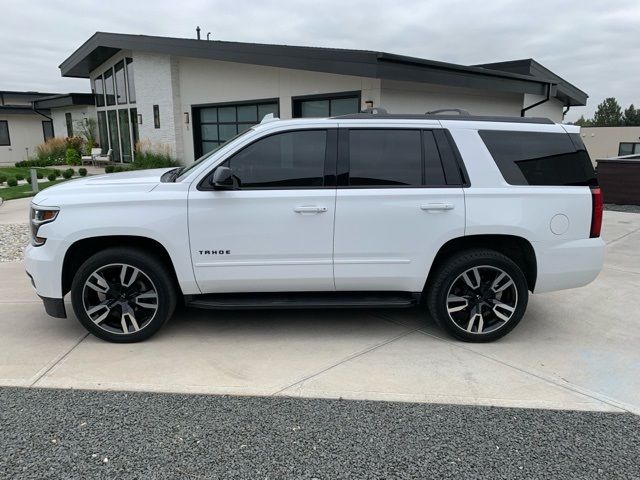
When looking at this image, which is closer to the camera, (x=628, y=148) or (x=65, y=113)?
(x=65, y=113)

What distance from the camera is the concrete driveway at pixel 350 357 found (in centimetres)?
356

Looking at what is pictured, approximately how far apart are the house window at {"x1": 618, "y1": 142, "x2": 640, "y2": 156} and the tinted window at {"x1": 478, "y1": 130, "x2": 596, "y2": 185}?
3556 centimetres

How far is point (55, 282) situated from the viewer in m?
4.15

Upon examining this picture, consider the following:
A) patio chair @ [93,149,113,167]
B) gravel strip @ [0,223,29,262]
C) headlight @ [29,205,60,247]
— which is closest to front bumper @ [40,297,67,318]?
headlight @ [29,205,60,247]

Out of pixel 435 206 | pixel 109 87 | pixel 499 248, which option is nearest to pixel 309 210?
pixel 435 206

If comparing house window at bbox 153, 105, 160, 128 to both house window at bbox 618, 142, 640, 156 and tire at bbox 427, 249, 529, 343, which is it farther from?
house window at bbox 618, 142, 640, 156

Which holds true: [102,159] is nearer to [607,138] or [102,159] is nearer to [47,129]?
[47,129]

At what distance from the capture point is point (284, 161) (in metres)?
4.25

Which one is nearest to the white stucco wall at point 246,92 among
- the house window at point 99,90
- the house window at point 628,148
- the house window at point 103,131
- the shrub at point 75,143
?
the house window at point 99,90

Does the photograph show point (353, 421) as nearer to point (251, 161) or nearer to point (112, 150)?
point (251, 161)

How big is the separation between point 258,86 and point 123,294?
1069 cm

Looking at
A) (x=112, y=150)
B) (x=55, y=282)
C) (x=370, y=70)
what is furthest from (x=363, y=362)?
(x=112, y=150)

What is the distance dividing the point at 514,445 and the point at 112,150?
74.6 feet

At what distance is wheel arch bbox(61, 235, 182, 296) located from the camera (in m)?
4.19
